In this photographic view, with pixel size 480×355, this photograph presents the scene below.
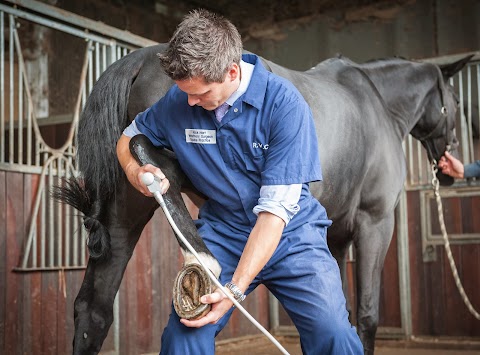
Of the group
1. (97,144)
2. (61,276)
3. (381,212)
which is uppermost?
(97,144)

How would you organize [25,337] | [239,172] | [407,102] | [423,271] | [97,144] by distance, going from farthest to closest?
[423,271] < [407,102] < [25,337] < [97,144] < [239,172]

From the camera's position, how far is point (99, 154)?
2.62m

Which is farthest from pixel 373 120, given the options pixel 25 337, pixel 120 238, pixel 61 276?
pixel 25 337

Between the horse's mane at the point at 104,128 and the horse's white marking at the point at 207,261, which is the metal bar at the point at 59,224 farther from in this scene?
the horse's white marking at the point at 207,261

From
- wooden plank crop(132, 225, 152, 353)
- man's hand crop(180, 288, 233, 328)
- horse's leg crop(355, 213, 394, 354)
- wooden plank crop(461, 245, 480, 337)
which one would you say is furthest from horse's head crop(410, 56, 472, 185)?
man's hand crop(180, 288, 233, 328)

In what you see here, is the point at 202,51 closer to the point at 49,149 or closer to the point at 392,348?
the point at 49,149

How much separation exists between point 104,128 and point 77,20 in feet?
5.01

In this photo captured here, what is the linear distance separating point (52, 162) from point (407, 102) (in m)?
2.13

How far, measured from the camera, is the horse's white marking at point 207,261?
1.86 m

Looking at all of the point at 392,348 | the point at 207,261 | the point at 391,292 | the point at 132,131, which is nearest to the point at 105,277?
the point at 132,131

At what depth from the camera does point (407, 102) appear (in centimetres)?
425

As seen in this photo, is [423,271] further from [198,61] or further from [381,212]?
[198,61]

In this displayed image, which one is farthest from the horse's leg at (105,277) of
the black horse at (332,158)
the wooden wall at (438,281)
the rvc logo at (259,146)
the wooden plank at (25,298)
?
the wooden wall at (438,281)

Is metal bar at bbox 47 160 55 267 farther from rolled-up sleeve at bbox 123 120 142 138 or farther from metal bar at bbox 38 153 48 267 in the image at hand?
rolled-up sleeve at bbox 123 120 142 138
